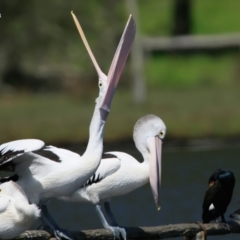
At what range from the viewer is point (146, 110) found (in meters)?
19.2

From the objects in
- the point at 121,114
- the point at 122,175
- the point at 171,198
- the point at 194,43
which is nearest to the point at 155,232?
the point at 122,175

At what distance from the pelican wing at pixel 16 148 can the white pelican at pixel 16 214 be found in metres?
0.21

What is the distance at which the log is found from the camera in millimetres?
6383

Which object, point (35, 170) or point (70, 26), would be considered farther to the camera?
point (70, 26)

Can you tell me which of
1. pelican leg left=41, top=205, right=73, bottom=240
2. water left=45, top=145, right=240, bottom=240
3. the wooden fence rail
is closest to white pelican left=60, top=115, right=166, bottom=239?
pelican leg left=41, top=205, right=73, bottom=240

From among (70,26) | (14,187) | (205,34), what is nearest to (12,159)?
(14,187)

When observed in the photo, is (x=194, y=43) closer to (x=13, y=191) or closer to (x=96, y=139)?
(x=96, y=139)

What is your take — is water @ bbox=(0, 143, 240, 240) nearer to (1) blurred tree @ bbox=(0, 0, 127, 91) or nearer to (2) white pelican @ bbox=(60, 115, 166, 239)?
(2) white pelican @ bbox=(60, 115, 166, 239)

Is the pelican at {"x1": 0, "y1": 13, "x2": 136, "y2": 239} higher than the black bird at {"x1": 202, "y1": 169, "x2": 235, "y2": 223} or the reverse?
higher

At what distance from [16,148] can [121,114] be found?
1229 cm

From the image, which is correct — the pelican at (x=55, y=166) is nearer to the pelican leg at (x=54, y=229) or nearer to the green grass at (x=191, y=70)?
the pelican leg at (x=54, y=229)

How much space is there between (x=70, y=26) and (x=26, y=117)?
10.5 ft

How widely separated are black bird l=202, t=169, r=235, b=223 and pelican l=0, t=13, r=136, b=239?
1.10m

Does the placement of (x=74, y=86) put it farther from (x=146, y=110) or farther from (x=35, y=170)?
(x=35, y=170)
